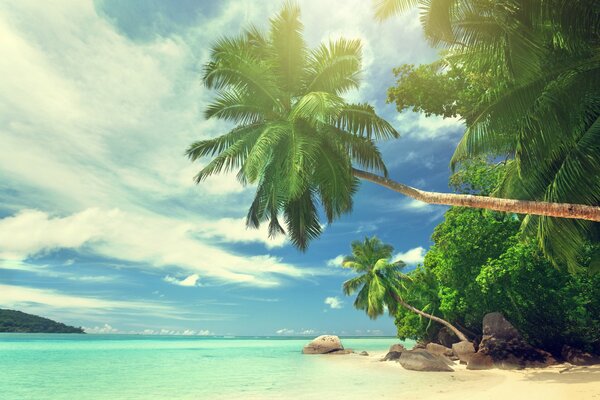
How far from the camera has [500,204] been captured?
7.56 m

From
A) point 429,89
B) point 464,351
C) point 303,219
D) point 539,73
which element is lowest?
point 464,351

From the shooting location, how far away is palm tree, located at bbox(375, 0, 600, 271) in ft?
23.5

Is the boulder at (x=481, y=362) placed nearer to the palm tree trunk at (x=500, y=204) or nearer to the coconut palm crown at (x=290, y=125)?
the coconut palm crown at (x=290, y=125)

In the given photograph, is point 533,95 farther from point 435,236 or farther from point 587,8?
point 435,236

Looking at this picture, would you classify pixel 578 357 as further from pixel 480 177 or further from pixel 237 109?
pixel 237 109

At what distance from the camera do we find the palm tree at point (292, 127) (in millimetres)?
10008

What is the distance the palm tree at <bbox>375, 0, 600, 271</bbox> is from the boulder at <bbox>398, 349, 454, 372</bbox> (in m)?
13.0

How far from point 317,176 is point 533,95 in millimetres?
5611

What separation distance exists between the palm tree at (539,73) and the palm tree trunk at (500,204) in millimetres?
1236

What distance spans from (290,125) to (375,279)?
2557 centimetres

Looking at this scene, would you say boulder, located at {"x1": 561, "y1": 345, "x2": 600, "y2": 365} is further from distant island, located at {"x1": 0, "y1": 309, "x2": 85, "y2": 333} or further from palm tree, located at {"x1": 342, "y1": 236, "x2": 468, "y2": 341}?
distant island, located at {"x1": 0, "y1": 309, "x2": 85, "y2": 333}

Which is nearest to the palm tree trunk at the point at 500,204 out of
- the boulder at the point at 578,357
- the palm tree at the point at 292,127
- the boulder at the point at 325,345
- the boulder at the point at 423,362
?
the palm tree at the point at 292,127

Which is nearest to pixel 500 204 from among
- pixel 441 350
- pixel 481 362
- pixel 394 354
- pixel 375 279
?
pixel 481 362

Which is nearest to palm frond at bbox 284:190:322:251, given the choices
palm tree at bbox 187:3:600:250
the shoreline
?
palm tree at bbox 187:3:600:250
